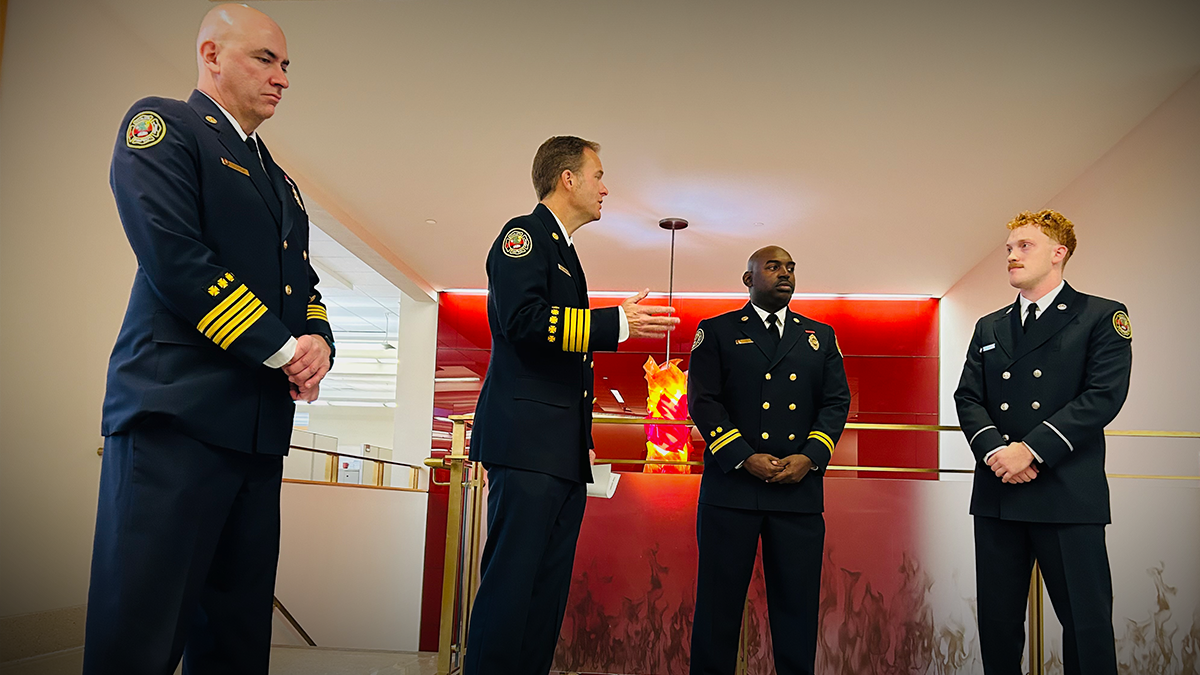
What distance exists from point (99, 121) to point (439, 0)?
5.55 feet

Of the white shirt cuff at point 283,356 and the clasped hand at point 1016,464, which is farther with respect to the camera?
the clasped hand at point 1016,464

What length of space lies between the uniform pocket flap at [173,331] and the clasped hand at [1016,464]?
86.1 inches

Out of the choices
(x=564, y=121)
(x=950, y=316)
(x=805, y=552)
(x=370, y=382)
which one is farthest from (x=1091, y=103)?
(x=370, y=382)

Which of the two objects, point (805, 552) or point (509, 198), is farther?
point (509, 198)

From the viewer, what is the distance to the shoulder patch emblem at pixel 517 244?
220 cm

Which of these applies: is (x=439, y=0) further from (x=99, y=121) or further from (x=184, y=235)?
(x=184, y=235)

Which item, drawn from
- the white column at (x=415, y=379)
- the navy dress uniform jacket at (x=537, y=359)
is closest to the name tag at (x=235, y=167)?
the navy dress uniform jacket at (x=537, y=359)

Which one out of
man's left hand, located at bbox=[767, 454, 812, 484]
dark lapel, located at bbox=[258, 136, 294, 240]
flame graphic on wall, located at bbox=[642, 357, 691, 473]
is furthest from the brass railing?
flame graphic on wall, located at bbox=[642, 357, 691, 473]

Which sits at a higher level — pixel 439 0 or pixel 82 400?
pixel 439 0

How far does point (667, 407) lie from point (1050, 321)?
5398 mm

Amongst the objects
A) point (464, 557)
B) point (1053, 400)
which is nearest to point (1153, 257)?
point (1053, 400)

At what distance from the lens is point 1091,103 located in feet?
15.2

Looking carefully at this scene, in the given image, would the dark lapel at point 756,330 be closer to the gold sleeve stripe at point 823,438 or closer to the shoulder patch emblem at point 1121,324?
the gold sleeve stripe at point 823,438

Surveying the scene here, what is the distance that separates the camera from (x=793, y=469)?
2844mm
